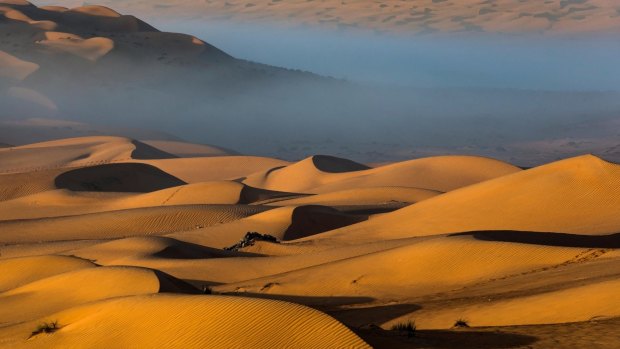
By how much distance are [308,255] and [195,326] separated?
28.5 feet

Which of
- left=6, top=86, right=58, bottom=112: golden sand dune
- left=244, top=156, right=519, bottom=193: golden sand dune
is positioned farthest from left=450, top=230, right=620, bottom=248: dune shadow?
left=6, top=86, right=58, bottom=112: golden sand dune

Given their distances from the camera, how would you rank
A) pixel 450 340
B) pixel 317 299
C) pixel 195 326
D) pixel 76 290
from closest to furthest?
pixel 195 326
pixel 450 340
pixel 76 290
pixel 317 299

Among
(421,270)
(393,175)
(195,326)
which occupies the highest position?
(195,326)

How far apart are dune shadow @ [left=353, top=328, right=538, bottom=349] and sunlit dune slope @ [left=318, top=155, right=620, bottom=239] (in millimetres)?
9194

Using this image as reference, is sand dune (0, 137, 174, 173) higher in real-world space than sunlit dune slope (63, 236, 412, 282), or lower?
lower

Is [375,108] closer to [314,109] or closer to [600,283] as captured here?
[314,109]

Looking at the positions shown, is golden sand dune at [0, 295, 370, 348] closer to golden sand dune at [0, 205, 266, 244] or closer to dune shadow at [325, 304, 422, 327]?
dune shadow at [325, 304, 422, 327]

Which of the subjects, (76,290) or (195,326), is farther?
(76,290)

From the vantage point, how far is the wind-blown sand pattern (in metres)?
8.84

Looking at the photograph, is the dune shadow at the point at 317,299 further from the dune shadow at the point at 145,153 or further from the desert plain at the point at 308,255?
the dune shadow at the point at 145,153

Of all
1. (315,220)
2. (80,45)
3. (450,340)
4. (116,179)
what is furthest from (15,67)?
(450,340)

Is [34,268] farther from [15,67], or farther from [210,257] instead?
[15,67]

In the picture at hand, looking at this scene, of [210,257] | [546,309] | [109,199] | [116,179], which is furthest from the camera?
[116,179]

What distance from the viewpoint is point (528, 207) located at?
65.3 ft
